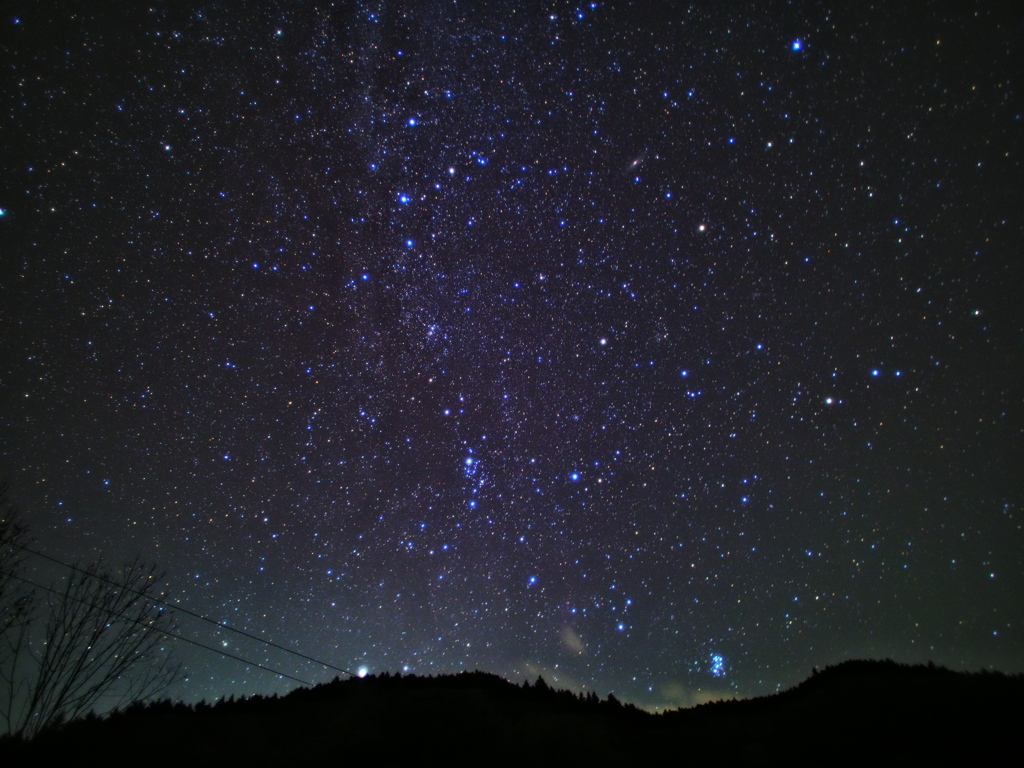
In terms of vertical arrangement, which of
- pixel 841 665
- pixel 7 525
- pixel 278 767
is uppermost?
pixel 7 525

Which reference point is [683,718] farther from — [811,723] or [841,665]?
[841,665]

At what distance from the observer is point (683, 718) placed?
9938 millimetres

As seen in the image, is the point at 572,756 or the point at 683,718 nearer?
the point at 572,756

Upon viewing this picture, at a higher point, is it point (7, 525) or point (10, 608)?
point (7, 525)

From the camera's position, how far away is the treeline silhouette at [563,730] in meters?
6.97

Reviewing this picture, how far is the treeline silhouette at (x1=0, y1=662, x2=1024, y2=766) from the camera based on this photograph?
6.97 meters

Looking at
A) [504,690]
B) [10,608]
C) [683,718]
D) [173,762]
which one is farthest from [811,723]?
[10,608]

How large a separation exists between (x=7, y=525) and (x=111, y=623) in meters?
3.12

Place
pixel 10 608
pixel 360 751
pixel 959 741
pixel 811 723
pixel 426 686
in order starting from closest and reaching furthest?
pixel 959 741 → pixel 360 751 → pixel 811 723 → pixel 10 608 → pixel 426 686

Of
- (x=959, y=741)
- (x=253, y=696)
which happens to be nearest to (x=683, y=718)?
(x=959, y=741)

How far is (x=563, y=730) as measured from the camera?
833 cm

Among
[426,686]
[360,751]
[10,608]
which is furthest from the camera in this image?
[426,686]

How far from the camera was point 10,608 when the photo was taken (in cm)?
938

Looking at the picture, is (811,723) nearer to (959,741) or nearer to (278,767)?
(959,741)
